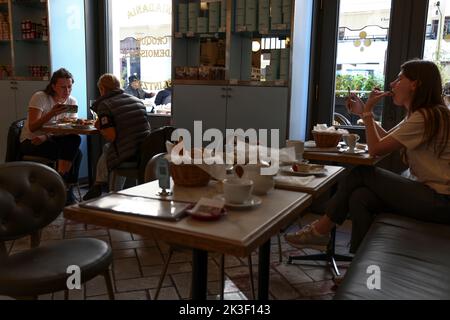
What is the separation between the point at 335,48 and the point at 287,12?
598 millimetres

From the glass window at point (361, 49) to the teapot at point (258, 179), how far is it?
2.43 meters

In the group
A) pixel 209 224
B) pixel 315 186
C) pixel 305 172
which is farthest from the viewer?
pixel 305 172

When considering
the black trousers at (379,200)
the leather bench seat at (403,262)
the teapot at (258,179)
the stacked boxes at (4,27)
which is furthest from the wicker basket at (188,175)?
the stacked boxes at (4,27)

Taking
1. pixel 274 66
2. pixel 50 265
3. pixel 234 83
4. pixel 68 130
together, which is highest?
pixel 274 66

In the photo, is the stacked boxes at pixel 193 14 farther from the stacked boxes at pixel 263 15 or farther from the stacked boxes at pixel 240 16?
the stacked boxes at pixel 263 15

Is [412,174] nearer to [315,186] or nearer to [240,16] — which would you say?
[315,186]

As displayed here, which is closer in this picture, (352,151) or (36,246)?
(36,246)

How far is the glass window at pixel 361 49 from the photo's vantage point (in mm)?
3494

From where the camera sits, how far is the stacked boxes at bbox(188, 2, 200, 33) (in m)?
3.70

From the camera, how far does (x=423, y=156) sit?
212 cm

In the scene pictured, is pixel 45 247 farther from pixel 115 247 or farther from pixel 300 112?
pixel 300 112

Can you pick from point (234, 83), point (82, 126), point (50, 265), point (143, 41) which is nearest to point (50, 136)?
point (82, 126)

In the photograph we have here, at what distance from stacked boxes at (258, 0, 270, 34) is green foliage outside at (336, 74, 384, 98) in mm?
786

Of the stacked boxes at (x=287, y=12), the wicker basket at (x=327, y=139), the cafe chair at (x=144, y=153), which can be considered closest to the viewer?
the wicker basket at (x=327, y=139)
